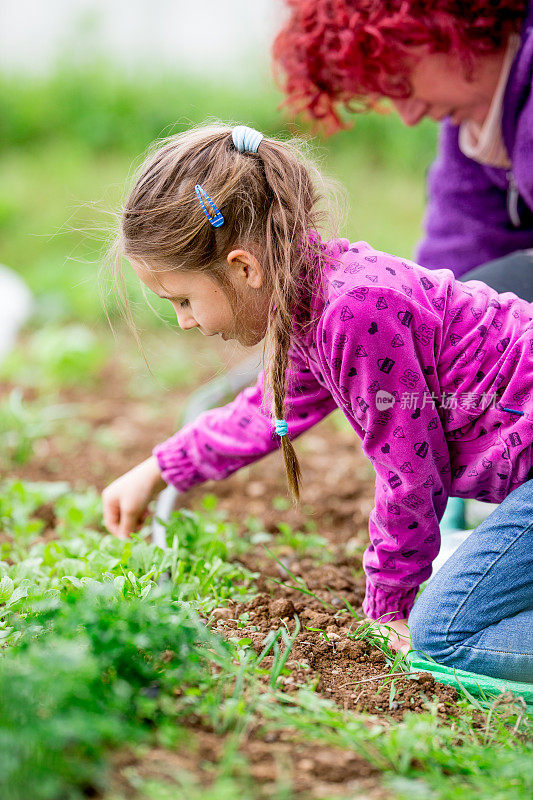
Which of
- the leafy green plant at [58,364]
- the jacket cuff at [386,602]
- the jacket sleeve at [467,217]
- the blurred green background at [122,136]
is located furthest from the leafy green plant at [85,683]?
the blurred green background at [122,136]

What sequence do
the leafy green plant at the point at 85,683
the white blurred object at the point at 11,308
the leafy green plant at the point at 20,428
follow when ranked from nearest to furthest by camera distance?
the leafy green plant at the point at 85,683
the leafy green plant at the point at 20,428
the white blurred object at the point at 11,308

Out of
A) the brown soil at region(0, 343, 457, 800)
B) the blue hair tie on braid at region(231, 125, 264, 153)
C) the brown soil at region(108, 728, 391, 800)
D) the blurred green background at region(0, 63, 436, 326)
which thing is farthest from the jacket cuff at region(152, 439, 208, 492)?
the blurred green background at region(0, 63, 436, 326)

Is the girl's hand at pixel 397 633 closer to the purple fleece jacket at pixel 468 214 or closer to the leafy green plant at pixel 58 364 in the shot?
the purple fleece jacket at pixel 468 214

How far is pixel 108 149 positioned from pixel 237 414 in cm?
477

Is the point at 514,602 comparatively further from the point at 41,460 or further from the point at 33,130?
the point at 33,130

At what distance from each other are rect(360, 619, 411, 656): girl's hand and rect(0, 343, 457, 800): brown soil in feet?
0.20

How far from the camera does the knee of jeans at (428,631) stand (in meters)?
1.85

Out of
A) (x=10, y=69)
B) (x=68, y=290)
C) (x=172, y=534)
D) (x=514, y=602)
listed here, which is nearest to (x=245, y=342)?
(x=172, y=534)

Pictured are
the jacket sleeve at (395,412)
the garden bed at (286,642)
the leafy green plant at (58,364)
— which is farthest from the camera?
the leafy green plant at (58,364)

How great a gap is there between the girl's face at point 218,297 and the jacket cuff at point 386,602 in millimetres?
652

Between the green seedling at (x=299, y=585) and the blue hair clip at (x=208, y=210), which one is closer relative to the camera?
the blue hair clip at (x=208, y=210)

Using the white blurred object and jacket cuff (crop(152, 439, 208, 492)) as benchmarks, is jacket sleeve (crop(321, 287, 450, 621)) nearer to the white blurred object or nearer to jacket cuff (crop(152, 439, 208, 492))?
jacket cuff (crop(152, 439, 208, 492))

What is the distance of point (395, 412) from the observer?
5.75 ft

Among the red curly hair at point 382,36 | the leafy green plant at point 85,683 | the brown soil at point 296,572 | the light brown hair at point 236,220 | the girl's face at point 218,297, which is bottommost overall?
the brown soil at point 296,572
